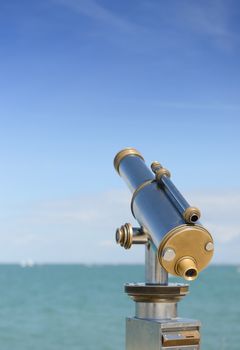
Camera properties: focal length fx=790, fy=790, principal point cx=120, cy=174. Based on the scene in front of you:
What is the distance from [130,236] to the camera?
322 cm

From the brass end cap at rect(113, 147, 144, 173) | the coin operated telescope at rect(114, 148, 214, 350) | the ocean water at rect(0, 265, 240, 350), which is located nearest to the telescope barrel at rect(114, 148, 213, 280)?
the coin operated telescope at rect(114, 148, 214, 350)

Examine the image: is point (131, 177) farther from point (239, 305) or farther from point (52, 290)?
point (52, 290)

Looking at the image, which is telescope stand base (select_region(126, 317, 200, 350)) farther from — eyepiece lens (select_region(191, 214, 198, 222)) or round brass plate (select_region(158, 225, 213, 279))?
eyepiece lens (select_region(191, 214, 198, 222))

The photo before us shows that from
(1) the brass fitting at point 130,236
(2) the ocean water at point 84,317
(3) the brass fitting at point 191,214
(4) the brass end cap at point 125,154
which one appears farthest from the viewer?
(2) the ocean water at point 84,317

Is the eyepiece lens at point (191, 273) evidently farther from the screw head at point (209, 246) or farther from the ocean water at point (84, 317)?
the ocean water at point (84, 317)

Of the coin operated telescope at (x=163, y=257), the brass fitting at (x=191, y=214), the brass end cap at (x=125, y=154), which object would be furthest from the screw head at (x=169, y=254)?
the brass end cap at (x=125, y=154)

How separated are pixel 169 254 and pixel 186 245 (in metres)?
0.07

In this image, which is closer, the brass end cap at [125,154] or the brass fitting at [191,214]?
the brass fitting at [191,214]

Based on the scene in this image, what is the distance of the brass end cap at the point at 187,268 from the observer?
299 centimetres

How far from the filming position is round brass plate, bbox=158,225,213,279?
298 cm

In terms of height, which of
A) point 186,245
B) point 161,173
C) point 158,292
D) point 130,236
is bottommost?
point 158,292

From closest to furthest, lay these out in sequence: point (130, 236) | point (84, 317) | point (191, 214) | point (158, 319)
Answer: point (191, 214), point (158, 319), point (130, 236), point (84, 317)

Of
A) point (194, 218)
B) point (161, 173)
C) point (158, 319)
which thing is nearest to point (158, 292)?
point (158, 319)

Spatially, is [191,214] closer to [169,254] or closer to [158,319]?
[169,254]
